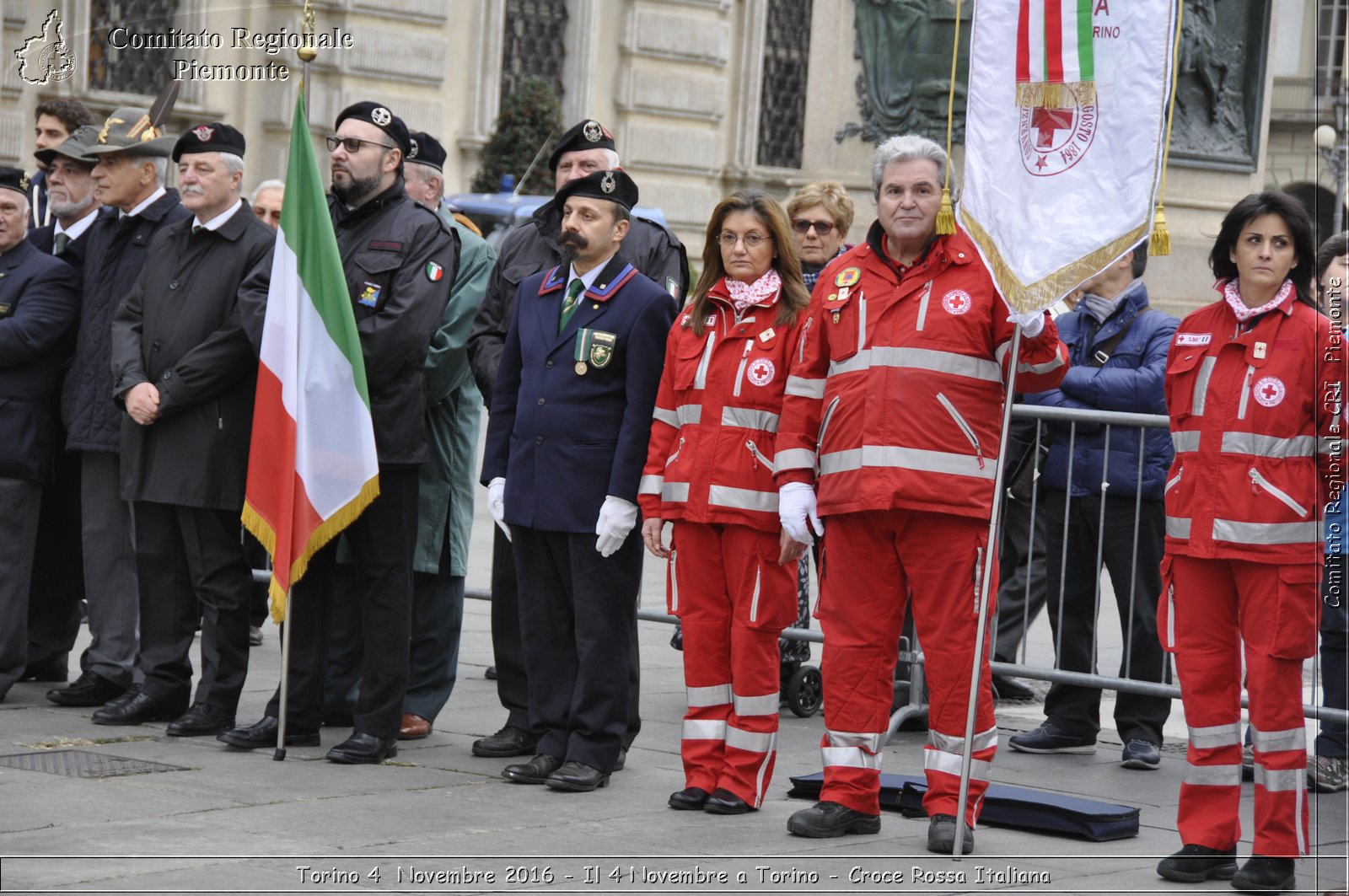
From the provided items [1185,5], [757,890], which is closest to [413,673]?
[757,890]

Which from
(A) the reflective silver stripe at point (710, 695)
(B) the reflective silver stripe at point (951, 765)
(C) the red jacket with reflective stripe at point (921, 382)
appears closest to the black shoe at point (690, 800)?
(A) the reflective silver stripe at point (710, 695)

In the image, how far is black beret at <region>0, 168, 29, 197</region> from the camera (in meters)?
7.90

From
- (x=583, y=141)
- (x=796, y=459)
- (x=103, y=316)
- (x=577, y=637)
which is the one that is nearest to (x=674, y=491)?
(x=796, y=459)

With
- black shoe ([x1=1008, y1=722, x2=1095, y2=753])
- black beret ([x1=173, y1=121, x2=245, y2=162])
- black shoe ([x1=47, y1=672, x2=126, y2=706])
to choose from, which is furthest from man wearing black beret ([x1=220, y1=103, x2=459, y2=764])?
black shoe ([x1=1008, y1=722, x2=1095, y2=753])

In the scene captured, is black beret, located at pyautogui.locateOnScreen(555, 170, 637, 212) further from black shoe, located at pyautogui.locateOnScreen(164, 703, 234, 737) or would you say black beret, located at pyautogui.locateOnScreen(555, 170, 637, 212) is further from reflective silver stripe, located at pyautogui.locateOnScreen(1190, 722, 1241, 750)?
reflective silver stripe, located at pyautogui.locateOnScreen(1190, 722, 1241, 750)

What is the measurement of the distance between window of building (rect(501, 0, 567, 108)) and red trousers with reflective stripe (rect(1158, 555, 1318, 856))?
20667 millimetres

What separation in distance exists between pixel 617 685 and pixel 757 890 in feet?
5.03

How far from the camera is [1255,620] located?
5402 mm

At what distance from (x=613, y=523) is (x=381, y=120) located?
184cm

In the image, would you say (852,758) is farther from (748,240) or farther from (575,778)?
(748,240)

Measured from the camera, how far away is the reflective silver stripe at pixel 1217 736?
548cm

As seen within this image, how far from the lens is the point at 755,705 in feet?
19.9

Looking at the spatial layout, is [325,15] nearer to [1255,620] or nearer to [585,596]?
[585,596]

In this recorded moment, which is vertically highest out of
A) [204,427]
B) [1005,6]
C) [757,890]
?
[1005,6]
